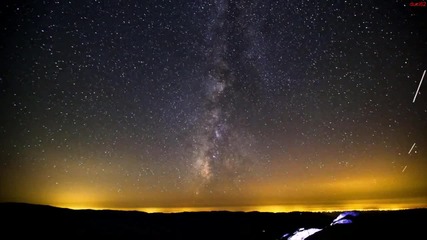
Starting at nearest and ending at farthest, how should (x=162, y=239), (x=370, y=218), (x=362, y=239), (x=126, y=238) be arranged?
(x=362, y=239) < (x=126, y=238) < (x=370, y=218) < (x=162, y=239)

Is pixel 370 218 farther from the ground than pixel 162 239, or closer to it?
farther from the ground

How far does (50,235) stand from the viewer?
21.4m

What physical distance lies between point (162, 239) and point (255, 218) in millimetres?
35785

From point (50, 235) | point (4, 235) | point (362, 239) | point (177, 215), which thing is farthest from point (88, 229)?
point (177, 215)

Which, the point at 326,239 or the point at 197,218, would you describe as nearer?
the point at 326,239

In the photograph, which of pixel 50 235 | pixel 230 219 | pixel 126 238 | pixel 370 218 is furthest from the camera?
pixel 230 219

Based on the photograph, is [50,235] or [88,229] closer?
[50,235]

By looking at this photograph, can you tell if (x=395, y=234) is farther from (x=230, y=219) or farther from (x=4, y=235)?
(x=230, y=219)

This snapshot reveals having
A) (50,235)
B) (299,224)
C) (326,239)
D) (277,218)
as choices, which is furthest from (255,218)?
(50,235)

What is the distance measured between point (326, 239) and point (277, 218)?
4087 cm

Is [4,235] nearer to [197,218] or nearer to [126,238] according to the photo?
[126,238]

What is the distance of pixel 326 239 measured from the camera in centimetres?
1991

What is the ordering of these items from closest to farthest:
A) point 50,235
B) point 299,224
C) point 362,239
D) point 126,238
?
point 362,239, point 50,235, point 126,238, point 299,224

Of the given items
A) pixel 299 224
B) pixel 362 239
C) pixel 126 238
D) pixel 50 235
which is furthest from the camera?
pixel 299 224
